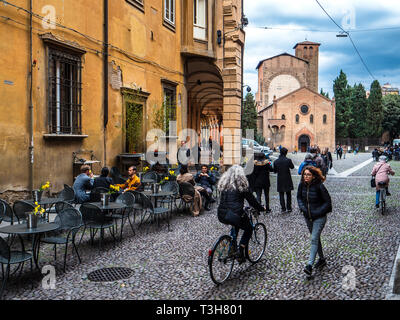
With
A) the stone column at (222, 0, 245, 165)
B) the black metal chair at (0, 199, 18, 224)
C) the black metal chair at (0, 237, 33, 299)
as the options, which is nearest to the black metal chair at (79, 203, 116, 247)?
the black metal chair at (0, 199, 18, 224)

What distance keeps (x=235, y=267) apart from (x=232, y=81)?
1448 cm

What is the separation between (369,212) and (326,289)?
5.94m

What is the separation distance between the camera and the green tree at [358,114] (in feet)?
242

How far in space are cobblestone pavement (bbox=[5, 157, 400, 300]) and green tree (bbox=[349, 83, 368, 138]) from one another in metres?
69.9

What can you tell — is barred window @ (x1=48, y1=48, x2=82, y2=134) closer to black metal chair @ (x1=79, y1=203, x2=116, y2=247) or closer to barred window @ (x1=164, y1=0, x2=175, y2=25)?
black metal chair @ (x1=79, y1=203, x2=116, y2=247)

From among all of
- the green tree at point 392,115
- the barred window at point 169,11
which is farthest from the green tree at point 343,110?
the barred window at point 169,11

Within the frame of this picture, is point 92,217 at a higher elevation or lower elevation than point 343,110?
lower

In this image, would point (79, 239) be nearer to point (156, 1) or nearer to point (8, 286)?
point (8, 286)

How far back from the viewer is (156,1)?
1520 cm

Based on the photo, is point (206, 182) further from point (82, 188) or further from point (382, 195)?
point (382, 195)

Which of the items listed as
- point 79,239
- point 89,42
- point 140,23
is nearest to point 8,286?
point 79,239

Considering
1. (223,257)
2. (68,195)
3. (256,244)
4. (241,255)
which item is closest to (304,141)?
(68,195)

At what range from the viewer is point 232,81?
19.2m

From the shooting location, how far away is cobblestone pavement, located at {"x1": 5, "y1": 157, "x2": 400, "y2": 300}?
484 centimetres
